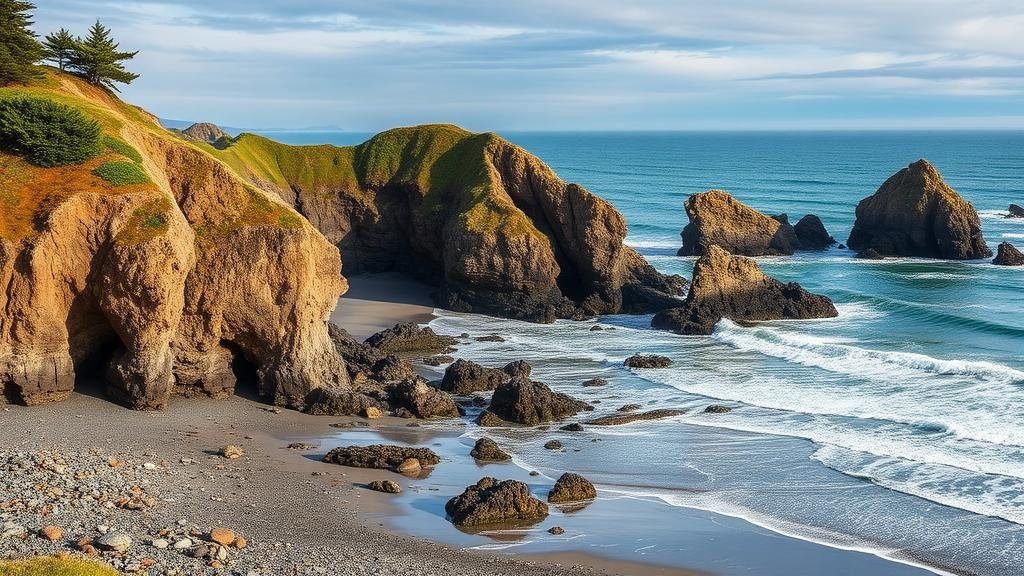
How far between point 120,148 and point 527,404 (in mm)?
15860

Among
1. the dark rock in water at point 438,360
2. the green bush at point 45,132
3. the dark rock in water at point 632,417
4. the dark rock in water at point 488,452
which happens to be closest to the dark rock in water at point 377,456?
the dark rock in water at point 488,452

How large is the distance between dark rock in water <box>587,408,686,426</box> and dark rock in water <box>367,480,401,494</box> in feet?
30.6

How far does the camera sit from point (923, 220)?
7250 cm

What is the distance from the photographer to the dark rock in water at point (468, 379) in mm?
36469

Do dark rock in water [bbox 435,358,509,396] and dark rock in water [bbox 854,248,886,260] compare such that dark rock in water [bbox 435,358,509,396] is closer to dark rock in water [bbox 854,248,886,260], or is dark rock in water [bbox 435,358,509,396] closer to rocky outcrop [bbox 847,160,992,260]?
dark rock in water [bbox 854,248,886,260]

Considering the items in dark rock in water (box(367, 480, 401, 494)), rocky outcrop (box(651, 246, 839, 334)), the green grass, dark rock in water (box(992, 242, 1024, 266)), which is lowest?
dark rock in water (box(367, 480, 401, 494))

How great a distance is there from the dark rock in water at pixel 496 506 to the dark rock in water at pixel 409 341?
19593 millimetres

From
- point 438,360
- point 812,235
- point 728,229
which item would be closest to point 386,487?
point 438,360

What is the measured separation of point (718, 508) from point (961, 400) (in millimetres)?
14539

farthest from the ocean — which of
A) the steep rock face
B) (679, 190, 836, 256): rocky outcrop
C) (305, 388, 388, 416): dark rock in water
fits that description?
(679, 190, 836, 256): rocky outcrop

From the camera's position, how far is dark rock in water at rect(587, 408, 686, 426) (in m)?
33.1

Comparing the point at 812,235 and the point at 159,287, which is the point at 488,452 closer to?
the point at 159,287

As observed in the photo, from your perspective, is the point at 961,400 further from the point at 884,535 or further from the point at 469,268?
the point at 469,268

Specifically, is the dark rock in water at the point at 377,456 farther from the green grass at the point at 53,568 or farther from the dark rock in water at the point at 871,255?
the dark rock in water at the point at 871,255
